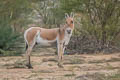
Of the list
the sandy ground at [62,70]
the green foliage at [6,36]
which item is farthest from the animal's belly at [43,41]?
the green foliage at [6,36]

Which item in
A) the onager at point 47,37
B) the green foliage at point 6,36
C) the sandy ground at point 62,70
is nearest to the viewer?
the sandy ground at point 62,70

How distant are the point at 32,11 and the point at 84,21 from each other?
15.1 meters

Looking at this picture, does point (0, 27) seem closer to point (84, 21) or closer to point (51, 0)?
point (84, 21)

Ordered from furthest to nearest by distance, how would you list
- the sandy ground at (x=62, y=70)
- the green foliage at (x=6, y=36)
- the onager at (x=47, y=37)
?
the green foliage at (x=6, y=36) < the onager at (x=47, y=37) < the sandy ground at (x=62, y=70)

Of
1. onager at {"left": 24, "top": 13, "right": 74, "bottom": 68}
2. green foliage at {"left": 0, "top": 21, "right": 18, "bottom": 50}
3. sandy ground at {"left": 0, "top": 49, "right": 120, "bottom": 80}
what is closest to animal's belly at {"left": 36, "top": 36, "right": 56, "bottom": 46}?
onager at {"left": 24, "top": 13, "right": 74, "bottom": 68}

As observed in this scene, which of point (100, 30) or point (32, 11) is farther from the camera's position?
point (32, 11)

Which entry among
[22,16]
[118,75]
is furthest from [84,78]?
[22,16]

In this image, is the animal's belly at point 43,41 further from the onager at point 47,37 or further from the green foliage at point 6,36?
the green foliage at point 6,36

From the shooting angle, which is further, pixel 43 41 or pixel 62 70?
pixel 43 41

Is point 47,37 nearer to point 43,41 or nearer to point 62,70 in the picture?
point 43,41

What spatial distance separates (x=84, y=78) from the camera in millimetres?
8328

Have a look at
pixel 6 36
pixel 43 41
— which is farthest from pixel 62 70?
pixel 6 36

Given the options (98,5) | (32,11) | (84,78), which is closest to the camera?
(84,78)

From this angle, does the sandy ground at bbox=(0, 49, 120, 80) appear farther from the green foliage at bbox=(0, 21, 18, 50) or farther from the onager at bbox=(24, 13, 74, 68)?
the green foliage at bbox=(0, 21, 18, 50)
